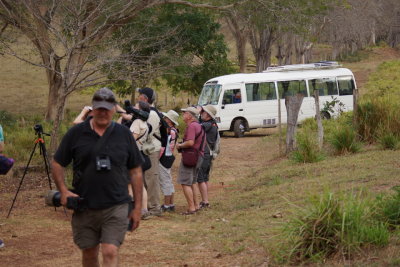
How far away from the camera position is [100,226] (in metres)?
6.11

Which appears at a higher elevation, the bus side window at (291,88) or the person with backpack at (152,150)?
the bus side window at (291,88)

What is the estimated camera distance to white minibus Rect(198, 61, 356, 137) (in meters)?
27.9

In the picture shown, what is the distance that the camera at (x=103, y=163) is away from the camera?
593cm

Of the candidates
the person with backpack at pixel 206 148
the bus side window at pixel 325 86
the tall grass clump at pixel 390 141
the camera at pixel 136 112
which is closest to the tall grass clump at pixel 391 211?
the camera at pixel 136 112

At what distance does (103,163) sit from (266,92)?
23185mm

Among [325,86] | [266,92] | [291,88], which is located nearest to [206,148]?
[266,92]

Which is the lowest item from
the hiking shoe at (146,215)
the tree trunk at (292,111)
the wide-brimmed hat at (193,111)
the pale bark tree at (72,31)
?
the hiking shoe at (146,215)

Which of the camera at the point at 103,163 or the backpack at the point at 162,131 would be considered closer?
the camera at the point at 103,163

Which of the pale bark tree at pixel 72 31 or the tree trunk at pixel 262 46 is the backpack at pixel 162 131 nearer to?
the pale bark tree at pixel 72 31

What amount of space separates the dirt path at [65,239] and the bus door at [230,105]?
42.5 feet

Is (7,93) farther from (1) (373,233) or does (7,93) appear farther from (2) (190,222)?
(1) (373,233)

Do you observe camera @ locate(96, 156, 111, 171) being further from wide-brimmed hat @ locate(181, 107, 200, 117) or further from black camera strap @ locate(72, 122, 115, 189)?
wide-brimmed hat @ locate(181, 107, 200, 117)

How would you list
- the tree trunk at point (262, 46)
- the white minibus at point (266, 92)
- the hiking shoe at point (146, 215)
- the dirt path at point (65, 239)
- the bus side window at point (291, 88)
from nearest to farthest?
the dirt path at point (65, 239) → the hiking shoe at point (146, 215) → the white minibus at point (266, 92) → the bus side window at point (291, 88) → the tree trunk at point (262, 46)

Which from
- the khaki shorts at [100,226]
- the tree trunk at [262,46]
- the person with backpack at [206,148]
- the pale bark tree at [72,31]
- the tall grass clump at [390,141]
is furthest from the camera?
the tree trunk at [262,46]
